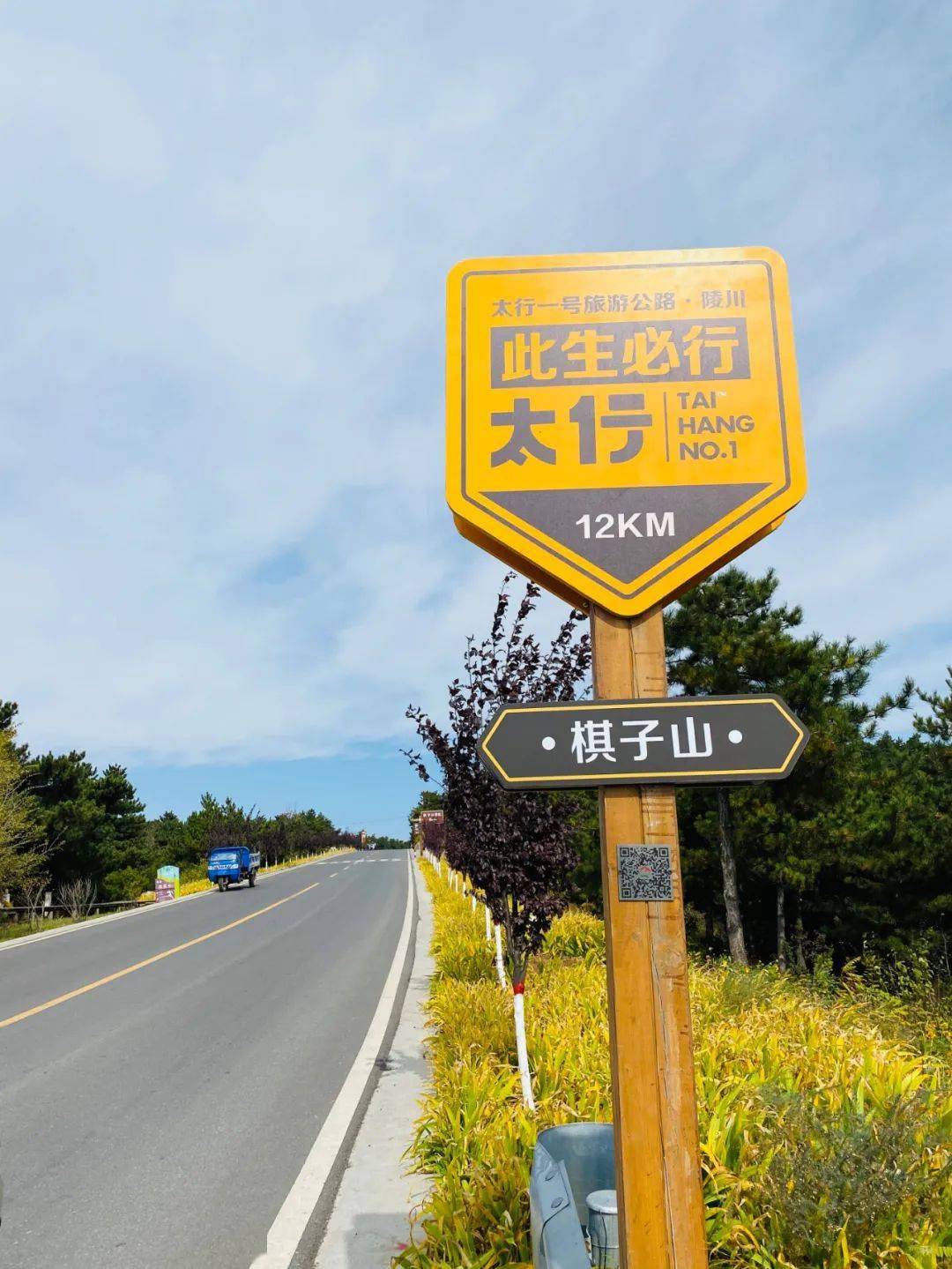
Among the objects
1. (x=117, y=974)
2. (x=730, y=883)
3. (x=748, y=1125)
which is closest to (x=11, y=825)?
(x=117, y=974)

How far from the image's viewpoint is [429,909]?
21266 millimetres

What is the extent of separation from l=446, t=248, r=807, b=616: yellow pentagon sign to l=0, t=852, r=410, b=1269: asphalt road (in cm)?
382

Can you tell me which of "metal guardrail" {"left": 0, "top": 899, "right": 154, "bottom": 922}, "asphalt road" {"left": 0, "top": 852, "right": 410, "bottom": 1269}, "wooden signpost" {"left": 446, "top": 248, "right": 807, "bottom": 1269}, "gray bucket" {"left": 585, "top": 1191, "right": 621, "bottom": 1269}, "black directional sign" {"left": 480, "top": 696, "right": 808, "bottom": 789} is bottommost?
"metal guardrail" {"left": 0, "top": 899, "right": 154, "bottom": 922}

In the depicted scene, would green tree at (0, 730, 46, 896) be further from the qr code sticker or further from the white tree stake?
the qr code sticker

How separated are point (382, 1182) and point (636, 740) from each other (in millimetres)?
3773

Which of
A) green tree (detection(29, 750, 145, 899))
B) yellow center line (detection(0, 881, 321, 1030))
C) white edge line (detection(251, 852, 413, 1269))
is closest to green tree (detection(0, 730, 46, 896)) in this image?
green tree (detection(29, 750, 145, 899))

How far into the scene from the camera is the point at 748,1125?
4.30 m

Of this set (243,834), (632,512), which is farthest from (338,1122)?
(243,834)

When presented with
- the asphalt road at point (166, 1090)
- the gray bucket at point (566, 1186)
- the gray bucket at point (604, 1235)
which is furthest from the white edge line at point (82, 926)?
the gray bucket at point (604, 1235)

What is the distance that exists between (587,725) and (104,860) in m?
41.1

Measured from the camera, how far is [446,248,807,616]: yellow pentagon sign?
2.88 m

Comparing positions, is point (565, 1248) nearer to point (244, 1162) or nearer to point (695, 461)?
point (695, 461)

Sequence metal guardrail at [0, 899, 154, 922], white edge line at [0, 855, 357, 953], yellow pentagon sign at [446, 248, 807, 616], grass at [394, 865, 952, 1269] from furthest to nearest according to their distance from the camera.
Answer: metal guardrail at [0, 899, 154, 922] < white edge line at [0, 855, 357, 953] < grass at [394, 865, 952, 1269] < yellow pentagon sign at [446, 248, 807, 616]

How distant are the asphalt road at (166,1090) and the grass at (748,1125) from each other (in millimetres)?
1093
